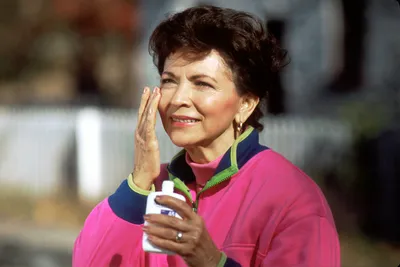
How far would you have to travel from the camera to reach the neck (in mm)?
2199

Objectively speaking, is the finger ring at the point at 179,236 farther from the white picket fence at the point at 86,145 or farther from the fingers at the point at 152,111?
the white picket fence at the point at 86,145

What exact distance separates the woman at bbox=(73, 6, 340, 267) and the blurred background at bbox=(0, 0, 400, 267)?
4.91 metres

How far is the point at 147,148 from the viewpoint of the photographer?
213cm

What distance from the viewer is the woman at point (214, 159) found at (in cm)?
198

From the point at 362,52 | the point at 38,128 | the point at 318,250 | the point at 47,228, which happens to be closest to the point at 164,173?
the point at 318,250

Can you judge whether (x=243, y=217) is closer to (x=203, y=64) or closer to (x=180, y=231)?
(x=180, y=231)

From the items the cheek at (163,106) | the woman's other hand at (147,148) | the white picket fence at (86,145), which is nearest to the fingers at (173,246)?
the woman's other hand at (147,148)

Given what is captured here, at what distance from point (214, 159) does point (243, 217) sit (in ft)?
0.79

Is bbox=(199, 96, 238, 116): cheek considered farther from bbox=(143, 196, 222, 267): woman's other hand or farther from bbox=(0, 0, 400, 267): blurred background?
bbox=(0, 0, 400, 267): blurred background

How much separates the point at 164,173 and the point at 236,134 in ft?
0.75

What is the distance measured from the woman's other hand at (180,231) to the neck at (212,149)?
372mm

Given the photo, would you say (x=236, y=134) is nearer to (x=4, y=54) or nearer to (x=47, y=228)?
(x=47, y=228)

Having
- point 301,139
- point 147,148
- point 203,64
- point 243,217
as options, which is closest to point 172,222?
point 243,217

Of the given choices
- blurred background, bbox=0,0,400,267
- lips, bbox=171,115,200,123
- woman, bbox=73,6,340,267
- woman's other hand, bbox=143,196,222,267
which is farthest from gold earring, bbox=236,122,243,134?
blurred background, bbox=0,0,400,267
